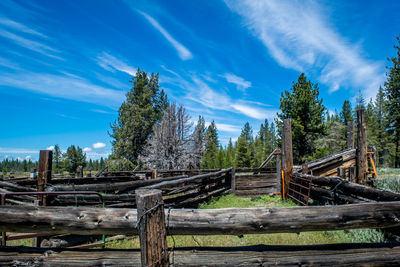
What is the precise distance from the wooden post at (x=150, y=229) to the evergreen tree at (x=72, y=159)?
186ft

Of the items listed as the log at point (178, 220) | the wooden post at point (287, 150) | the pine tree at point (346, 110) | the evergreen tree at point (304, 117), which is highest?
the pine tree at point (346, 110)

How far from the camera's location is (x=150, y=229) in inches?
83.3

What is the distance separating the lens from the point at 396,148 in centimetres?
2770

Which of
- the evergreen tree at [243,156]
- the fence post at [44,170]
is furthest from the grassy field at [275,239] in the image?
the evergreen tree at [243,156]

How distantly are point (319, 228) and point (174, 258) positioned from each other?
173cm

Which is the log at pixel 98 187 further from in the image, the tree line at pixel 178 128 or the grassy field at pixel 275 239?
the tree line at pixel 178 128

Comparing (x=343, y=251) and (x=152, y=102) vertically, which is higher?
(x=152, y=102)

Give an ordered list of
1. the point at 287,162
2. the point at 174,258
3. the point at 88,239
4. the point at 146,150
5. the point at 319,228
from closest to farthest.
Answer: the point at 174,258 < the point at 319,228 < the point at 88,239 < the point at 287,162 < the point at 146,150

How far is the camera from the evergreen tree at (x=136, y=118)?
24.8 metres

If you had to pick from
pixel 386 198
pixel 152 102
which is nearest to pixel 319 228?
pixel 386 198

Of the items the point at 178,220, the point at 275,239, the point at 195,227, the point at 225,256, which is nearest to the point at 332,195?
the point at 275,239

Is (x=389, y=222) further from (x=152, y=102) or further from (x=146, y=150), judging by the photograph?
(x=152, y=102)

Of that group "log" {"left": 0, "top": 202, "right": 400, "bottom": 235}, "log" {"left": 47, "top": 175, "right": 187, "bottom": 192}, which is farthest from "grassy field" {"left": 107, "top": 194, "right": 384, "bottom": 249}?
"log" {"left": 0, "top": 202, "right": 400, "bottom": 235}

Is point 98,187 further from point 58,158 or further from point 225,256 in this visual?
point 58,158
